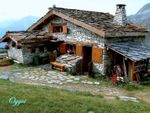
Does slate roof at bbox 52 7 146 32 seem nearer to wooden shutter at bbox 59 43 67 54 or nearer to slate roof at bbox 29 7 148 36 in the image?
slate roof at bbox 29 7 148 36

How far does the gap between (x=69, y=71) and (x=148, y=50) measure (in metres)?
6.17

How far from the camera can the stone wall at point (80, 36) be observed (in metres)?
17.8

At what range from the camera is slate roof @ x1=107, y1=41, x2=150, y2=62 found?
16.2m

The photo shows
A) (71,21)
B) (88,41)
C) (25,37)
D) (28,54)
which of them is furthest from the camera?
(28,54)

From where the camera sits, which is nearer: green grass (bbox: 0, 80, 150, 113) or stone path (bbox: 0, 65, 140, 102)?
green grass (bbox: 0, 80, 150, 113)

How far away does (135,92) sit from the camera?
47.1ft

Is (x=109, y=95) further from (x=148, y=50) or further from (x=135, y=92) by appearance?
(x=148, y=50)

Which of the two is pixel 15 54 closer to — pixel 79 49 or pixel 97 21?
pixel 79 49

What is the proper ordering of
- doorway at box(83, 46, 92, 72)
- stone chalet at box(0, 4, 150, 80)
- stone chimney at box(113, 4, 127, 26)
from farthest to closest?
stone chimney at box(113, 4, 127, 26)
doorway at box(83, 46, 92, 72)
stone chalet at box(0, 4, 150, 80)

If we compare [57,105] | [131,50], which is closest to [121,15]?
[131,50]

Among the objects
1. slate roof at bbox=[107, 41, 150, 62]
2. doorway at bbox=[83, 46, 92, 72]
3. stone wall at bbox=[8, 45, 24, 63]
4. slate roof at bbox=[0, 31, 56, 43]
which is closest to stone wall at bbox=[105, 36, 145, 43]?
slate roof at bbox=[107, 41, 150, 62]

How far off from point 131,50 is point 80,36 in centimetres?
430

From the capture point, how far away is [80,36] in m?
19.4

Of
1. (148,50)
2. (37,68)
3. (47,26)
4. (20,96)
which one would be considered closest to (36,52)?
(37,68)
